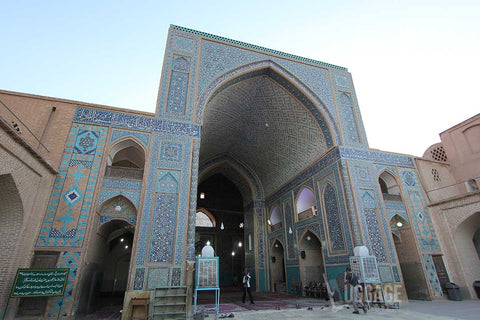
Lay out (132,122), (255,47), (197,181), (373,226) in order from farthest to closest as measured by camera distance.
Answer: (255,47) → (197,181) → (373,226) → (132,122)

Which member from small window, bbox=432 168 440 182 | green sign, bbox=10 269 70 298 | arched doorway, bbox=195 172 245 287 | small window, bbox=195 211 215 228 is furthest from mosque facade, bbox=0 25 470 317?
small window, bbox=195 211 215 228

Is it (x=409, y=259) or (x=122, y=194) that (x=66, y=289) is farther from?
(x=409, y=259)

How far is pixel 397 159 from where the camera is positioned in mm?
9180

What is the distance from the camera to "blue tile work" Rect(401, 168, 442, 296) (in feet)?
25.0

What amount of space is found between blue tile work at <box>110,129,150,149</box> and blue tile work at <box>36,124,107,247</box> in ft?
0.75

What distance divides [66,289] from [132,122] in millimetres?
3983

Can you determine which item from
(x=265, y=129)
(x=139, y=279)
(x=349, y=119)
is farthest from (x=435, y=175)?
(x=139, y=279)

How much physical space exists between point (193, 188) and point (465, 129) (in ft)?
32.1

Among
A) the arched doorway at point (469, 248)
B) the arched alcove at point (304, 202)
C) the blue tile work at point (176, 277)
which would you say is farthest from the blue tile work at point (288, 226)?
the blue tile work at point (176, 277)

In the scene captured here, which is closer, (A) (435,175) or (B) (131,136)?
(B) (131,136)

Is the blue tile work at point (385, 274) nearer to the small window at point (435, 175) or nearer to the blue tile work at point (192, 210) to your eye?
the small window at point (435, 175)

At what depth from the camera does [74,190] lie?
235 inches

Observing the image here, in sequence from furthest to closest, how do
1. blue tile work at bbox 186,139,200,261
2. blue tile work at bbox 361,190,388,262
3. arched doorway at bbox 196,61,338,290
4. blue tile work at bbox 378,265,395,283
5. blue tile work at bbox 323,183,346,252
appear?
1. arched doorway at bbox 196,61,338,290
2. blue tile work at bbox 323,183,346,252
3. blue tile work at bbox 361,190,388,262
4. blue tile work at bbox 378,265,395,283
5. blue tile work at bbox 186,139,200,261

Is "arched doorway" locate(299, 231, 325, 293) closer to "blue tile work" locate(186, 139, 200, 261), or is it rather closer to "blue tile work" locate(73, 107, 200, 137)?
"blue tile work" locate(186, 139, 200, 261)
